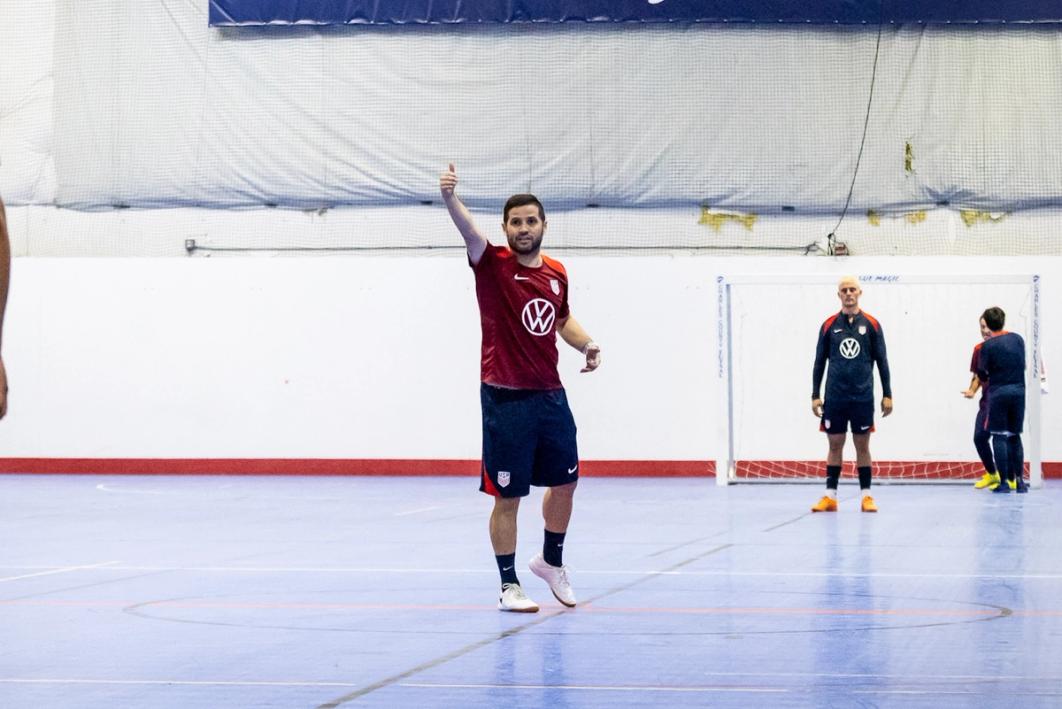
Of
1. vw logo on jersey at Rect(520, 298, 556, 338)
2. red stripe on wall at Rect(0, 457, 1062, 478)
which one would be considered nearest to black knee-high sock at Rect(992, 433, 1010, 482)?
red stripe on wall at Rect(0, 457, 1062, 478)

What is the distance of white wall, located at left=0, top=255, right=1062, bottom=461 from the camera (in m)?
19.7

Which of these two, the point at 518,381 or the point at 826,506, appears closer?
the point at 518,381

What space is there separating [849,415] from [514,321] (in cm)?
681

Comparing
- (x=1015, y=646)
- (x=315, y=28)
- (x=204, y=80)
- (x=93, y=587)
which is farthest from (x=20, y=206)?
(x=1015, y=646)

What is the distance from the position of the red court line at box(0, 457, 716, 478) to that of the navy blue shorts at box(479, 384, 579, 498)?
41.3 feet

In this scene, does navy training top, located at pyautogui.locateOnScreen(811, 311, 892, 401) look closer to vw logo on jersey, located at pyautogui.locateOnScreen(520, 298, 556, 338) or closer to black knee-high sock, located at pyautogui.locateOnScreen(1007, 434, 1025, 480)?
black knee-high sock, located at pyautogui.locateOnScreen(1007, 434, 1025, 480)

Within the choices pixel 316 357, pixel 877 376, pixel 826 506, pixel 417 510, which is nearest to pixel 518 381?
pixel 826 506

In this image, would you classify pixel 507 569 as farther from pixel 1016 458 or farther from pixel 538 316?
pixel 1016 458

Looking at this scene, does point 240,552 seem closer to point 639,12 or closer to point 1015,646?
point 1015,646

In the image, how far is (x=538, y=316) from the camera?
723cm

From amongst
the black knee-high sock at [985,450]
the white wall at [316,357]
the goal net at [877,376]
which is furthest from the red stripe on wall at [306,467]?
the black knee-high sock at [985,450]

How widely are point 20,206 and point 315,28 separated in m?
4.71

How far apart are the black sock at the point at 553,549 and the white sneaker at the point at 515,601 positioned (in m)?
0.24

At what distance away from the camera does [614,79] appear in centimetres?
1961
